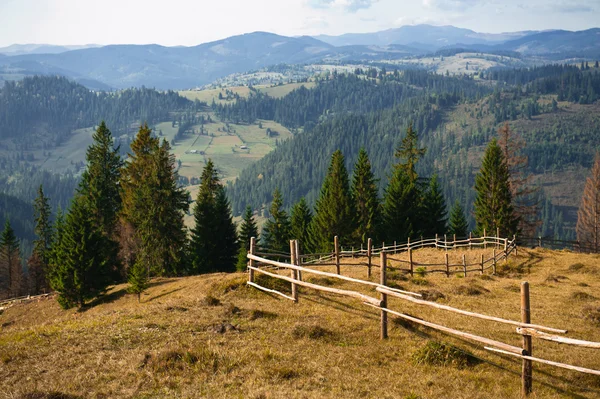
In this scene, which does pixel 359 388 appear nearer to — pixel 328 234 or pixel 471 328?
pixel 471 328

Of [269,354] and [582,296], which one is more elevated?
[269,354]

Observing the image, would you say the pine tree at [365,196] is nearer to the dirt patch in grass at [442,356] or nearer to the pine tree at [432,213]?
the pine tree at [432,213]

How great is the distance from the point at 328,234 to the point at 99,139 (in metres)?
29.3

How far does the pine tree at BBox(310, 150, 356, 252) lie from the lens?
57281 mm

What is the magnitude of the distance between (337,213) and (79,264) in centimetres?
3074

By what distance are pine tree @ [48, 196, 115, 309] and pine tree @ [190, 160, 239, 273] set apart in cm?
1522

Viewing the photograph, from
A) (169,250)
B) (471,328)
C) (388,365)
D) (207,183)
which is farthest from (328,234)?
(388,365)

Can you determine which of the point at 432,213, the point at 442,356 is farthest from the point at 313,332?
the point at 432,213

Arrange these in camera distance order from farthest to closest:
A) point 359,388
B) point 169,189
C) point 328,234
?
point 328,234, point 169,189, point 359,388

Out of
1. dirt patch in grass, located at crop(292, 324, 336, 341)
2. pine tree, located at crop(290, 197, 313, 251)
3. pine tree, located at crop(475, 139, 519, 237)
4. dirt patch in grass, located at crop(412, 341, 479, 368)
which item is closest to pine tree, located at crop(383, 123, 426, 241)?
pine tree, located at crop(475, 139, 519, 237)

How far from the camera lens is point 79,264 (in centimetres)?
3650

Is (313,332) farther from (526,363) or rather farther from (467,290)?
(467,290)

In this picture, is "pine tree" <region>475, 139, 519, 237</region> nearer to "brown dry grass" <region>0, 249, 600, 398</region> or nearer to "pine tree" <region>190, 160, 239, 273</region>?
"pine tree" <region>190, 160, 239, 273</region>

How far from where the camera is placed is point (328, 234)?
190 feet
